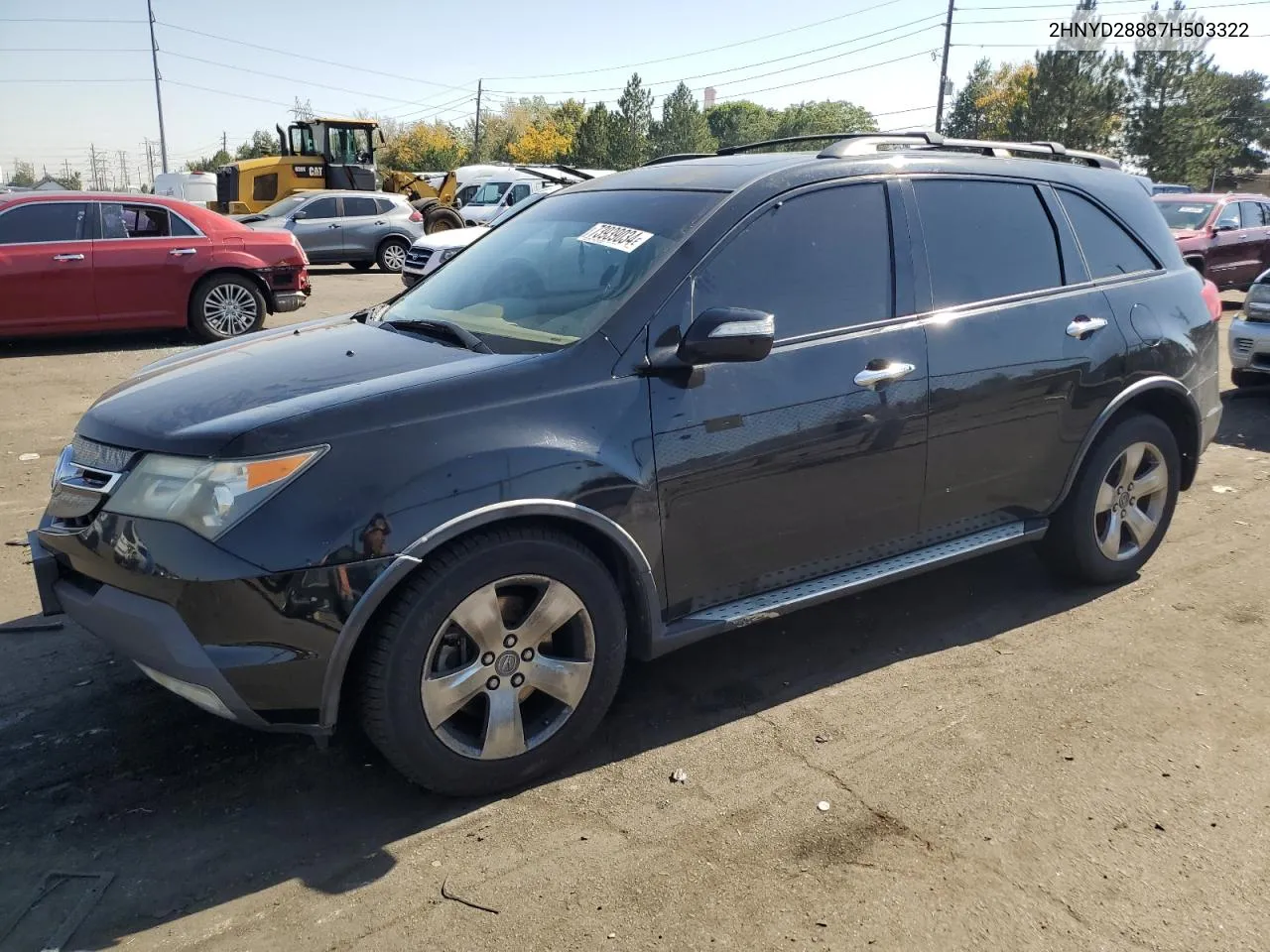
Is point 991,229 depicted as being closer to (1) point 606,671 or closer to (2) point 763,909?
(1) point 606,671

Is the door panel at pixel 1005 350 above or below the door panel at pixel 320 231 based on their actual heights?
below

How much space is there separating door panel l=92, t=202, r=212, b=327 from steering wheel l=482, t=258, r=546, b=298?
809cm

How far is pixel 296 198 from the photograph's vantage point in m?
20.3

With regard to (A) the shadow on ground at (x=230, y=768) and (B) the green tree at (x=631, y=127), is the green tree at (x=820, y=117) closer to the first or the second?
(B) the green tree at (x=631, y=127)

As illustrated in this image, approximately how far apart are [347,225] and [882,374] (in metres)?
18.5

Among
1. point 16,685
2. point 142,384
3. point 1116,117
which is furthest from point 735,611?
point 1116,117

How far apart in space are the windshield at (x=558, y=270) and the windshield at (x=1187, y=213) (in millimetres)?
13688

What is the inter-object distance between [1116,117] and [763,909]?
170 feet

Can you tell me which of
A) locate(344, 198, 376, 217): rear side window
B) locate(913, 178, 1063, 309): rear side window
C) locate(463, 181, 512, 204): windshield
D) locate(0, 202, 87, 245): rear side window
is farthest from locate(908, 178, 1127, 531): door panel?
locate(463, 181, 512, 204): windshield

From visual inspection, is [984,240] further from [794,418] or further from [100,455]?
[100,455]

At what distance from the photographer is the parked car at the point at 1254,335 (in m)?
8.77

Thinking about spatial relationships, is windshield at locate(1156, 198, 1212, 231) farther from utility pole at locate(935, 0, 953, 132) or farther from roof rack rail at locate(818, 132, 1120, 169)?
utility pole at locate(935, 0, 953, 132)

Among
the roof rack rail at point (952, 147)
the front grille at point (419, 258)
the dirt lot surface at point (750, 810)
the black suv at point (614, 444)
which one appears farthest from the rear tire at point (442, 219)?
the dirt lot surface at point (750, 810)

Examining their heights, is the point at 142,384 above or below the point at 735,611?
above
